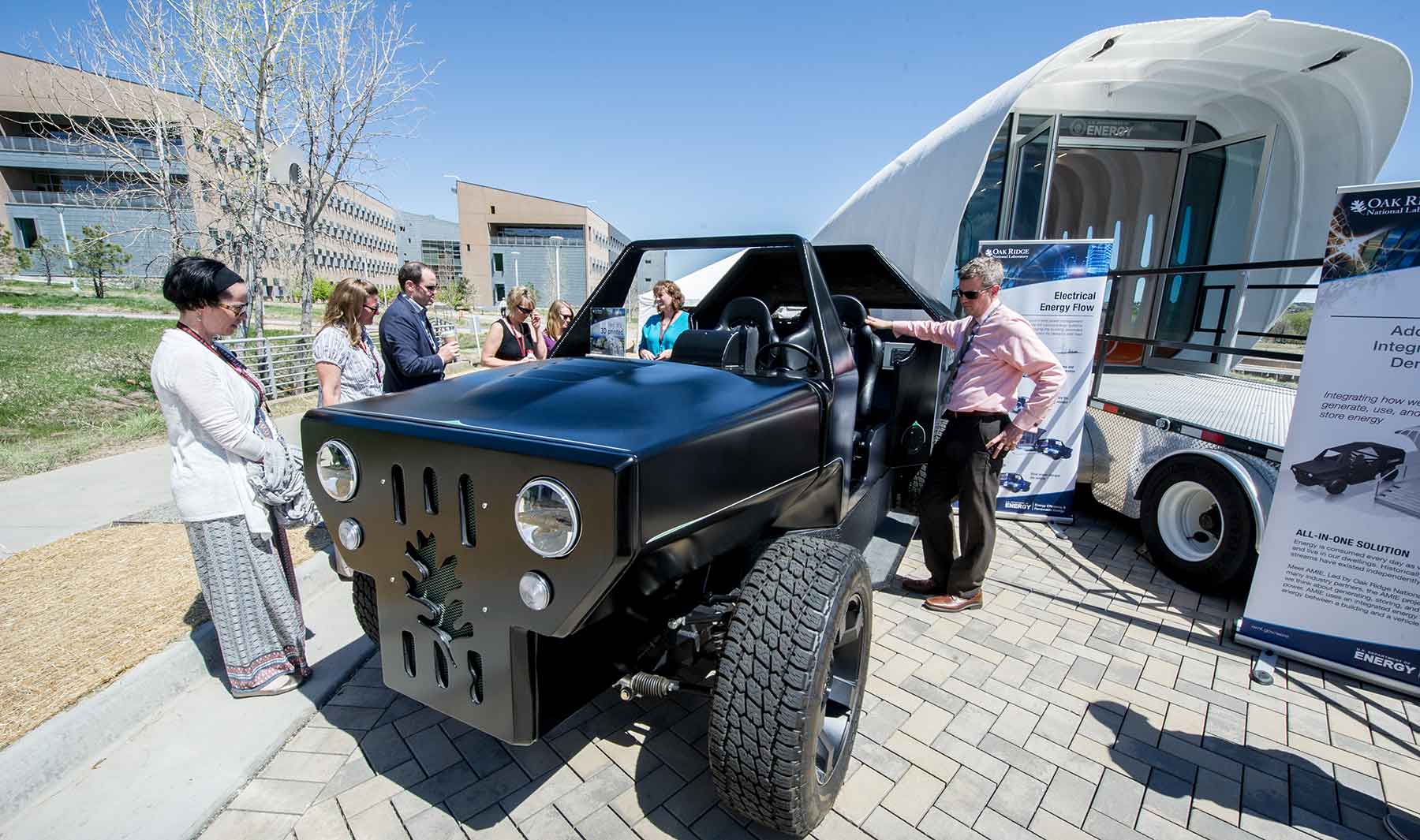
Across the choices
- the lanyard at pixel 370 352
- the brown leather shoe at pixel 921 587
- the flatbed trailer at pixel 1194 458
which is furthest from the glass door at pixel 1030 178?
the lanyard at pixel 370 352

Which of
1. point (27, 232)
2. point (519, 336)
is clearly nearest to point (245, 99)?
point (519, 336)

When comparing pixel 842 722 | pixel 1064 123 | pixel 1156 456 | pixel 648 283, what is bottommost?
pixel 842 722

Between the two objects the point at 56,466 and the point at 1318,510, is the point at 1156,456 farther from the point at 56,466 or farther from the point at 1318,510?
the point at 56,466

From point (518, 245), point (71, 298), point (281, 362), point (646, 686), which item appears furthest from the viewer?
point (518, 245)

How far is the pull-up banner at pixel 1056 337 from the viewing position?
183 inches

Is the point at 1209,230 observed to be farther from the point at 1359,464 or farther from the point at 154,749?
the point at 154,749

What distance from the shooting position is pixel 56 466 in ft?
18.6

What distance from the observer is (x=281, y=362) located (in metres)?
9.84

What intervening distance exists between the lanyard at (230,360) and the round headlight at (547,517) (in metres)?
1.52

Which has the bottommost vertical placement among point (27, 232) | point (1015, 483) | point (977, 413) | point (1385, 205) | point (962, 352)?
point (1015, 483)

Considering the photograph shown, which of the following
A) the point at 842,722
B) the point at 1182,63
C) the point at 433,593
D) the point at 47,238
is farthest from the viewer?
the point at 47,238

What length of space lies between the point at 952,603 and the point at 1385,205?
8.36 ft

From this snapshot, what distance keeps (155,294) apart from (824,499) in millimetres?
48423

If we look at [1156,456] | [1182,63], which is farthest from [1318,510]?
[1182,63]
